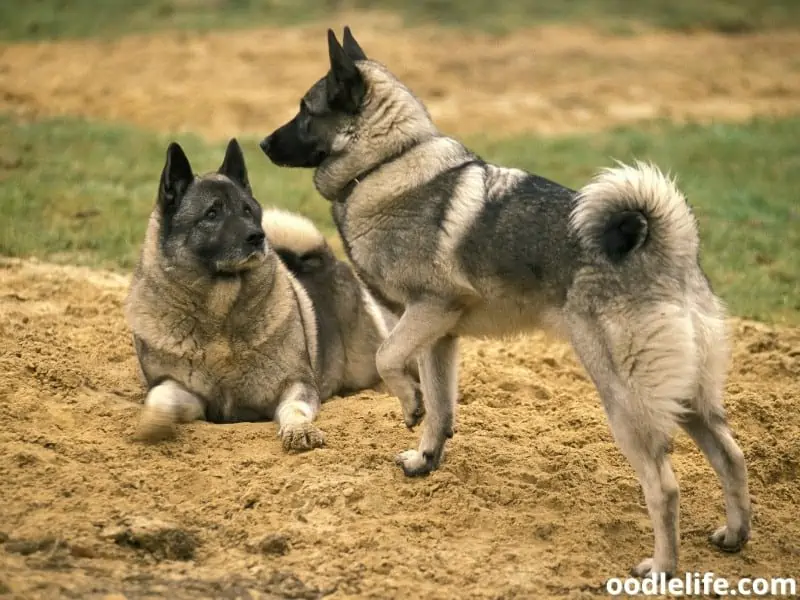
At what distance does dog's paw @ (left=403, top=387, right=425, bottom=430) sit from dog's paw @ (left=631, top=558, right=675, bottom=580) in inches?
55.4

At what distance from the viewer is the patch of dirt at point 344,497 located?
472 cm

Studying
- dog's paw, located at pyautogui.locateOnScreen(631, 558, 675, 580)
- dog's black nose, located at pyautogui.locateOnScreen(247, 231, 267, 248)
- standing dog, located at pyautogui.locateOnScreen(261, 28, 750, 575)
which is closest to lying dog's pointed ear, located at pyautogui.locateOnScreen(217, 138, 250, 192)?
dog's black nose, located at pyautogui.locateOnScreen(247, 231, 267, 248)

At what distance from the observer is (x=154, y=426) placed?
5883mm

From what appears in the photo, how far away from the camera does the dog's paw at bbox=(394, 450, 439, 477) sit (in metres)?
5.80

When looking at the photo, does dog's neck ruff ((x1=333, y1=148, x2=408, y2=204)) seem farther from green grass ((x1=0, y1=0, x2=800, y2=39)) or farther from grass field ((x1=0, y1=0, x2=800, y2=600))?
green grass ((x1=0, y1=0, x2=800, y2=39))

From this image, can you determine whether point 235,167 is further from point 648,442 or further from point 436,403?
point 648,442

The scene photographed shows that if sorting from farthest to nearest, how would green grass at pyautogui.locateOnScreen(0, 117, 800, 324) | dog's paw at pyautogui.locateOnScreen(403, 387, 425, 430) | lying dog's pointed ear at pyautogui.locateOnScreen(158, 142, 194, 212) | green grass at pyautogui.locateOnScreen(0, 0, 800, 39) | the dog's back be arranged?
green grass at pyautogui.locateOnScreen(0, 0, 800, 39), green grass at pyautogui.locateOnScreen(0, 117, 800, 324), the dog's back, lying dog's pointed ear at pyautogui.locateOnScreen(158, 142, 194, 212), dog's paw at pyautogui.locateOnScreen(403, 387, 425, 430)

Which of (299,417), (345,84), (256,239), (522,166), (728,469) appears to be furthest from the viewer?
(522,166)

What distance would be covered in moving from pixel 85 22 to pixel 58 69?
3988 millimetres

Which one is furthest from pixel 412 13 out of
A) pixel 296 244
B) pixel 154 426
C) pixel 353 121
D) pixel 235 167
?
pixel 154 426

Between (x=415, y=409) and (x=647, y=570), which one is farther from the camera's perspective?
(x=415, y=409)

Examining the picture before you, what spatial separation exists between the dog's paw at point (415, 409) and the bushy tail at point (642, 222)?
129 centimetres

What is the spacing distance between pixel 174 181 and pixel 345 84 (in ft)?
4.12

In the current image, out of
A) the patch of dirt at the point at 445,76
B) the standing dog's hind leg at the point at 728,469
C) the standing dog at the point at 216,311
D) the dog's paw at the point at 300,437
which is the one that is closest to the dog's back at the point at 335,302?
the standing dog at the point at 216,311
